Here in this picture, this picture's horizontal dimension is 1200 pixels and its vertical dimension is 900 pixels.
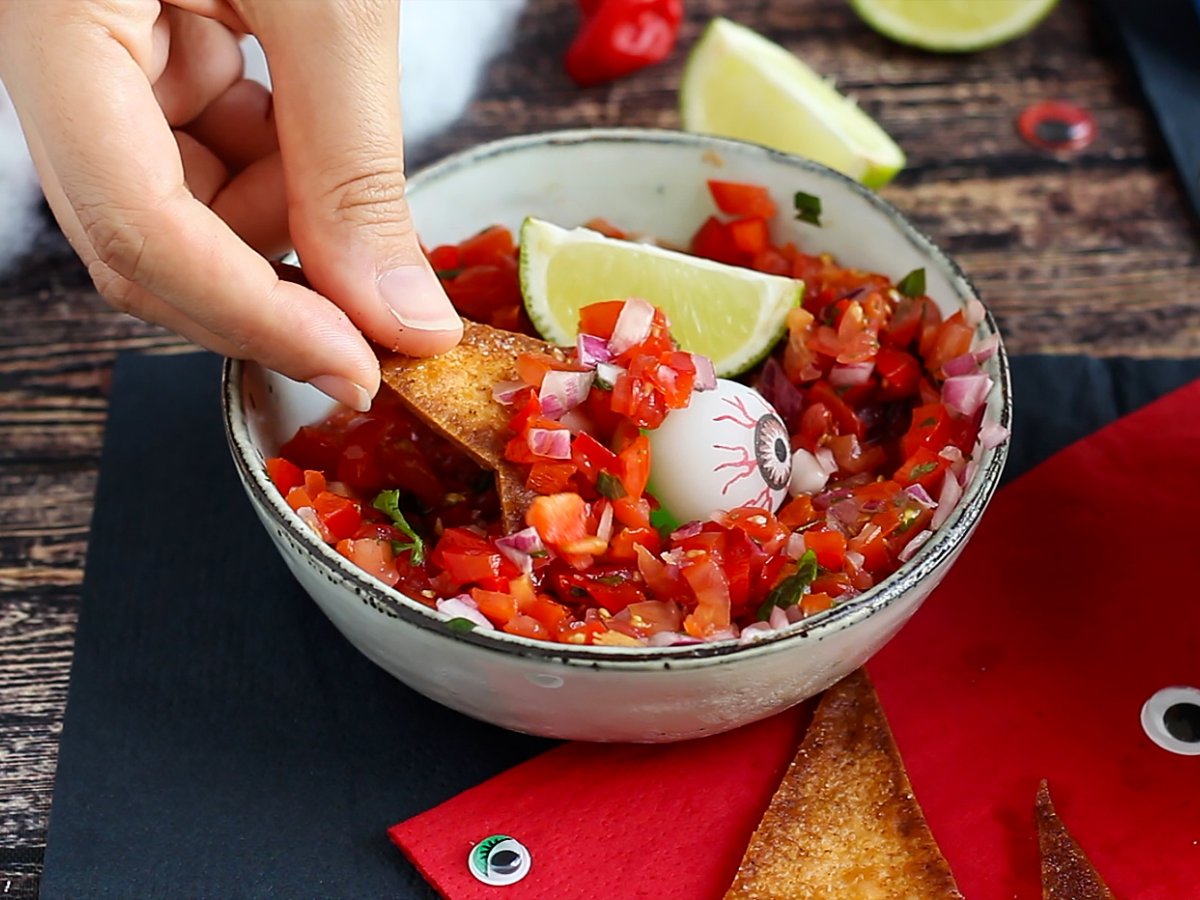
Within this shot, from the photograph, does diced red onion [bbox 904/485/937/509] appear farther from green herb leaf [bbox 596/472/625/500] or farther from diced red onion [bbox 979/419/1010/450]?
green herb leaf [bbox 596/472/625/500]

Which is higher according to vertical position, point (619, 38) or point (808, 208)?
point (808, 208)

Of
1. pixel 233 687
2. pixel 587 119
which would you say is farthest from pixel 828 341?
pixel 587 119

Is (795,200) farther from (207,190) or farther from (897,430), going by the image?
(207,190)

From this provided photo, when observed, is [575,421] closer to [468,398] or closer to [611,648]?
[468,398]

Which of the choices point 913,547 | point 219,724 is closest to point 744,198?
point 913,547

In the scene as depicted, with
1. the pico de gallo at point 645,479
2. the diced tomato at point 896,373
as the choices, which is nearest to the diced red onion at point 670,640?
the pico de gallo at point 645,479

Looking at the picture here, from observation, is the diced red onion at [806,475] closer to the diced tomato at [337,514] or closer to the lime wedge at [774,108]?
the diced tomato at [337,514]
